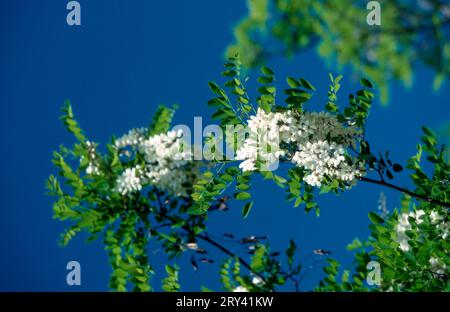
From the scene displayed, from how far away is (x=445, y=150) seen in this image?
2350mm

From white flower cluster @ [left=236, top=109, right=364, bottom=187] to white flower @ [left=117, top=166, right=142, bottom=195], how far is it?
1255 mm

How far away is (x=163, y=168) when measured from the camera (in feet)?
11.3

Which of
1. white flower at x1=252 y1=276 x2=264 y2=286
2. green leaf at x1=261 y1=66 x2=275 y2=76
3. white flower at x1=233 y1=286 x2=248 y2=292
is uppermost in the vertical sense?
green leaf at x1=261 y1=66 x2=275 y2=76

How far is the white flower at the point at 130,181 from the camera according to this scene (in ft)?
11.0

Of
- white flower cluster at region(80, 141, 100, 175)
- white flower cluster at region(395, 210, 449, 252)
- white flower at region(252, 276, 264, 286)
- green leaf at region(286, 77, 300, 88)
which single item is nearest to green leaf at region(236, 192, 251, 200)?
green leaf at region(286, 77, 300, 88)

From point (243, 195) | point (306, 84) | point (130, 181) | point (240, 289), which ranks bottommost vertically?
point (240, 289)

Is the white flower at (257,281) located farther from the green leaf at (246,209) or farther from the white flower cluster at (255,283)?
the green leaf at (246,209)

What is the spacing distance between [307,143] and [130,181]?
1.45 m

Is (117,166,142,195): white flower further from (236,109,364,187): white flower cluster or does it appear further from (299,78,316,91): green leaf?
(299,78,316,91): green leaf

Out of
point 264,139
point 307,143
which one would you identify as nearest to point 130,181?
point 264,139

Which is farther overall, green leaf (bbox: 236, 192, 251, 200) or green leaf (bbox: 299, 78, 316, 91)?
green leaf (bbox: 236, 192, 251, 200)

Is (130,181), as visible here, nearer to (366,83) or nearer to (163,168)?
(163,168)

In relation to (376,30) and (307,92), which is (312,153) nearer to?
(307,92)

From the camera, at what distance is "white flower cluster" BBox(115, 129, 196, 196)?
337 centimetres
